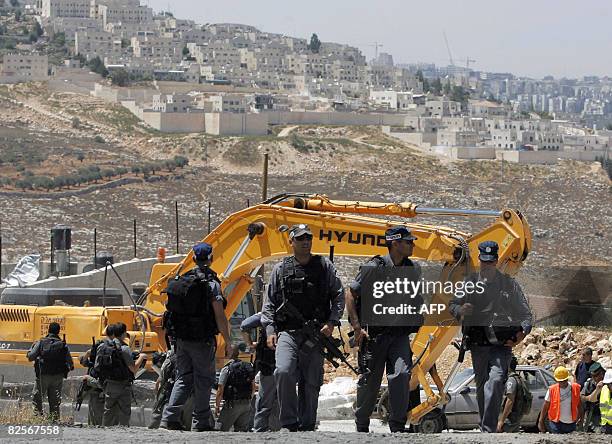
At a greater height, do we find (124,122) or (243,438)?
(243,438)

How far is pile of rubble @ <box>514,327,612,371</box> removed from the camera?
21.1 meters

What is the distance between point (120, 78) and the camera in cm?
17312

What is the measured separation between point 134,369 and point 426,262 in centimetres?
400

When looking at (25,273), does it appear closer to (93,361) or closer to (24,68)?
(93,361)

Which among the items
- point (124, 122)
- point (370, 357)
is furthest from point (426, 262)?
point (124, 122)

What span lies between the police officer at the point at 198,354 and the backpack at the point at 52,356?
340 centimetres

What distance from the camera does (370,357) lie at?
11.0 m

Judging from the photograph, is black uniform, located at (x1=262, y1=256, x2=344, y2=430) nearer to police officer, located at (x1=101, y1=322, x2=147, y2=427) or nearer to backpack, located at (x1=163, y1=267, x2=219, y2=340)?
backpack, located at (x1=163, y1=267, x2=219, y2=340)

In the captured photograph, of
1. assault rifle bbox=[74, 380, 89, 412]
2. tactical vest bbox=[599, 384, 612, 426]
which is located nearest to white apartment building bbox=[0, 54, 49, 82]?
assault rifle bbox=[74, 380, 89, 412]

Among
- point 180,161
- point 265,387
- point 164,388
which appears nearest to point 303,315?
point 265,387

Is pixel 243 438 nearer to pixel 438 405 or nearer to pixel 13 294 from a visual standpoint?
pixel 438 405

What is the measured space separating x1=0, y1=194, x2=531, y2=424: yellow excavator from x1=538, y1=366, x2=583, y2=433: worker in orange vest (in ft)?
5.58

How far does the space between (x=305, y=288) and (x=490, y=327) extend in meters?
1.58

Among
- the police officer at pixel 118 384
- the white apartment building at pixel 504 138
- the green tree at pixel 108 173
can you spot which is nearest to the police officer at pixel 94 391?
the police officer at pixel 118 384
